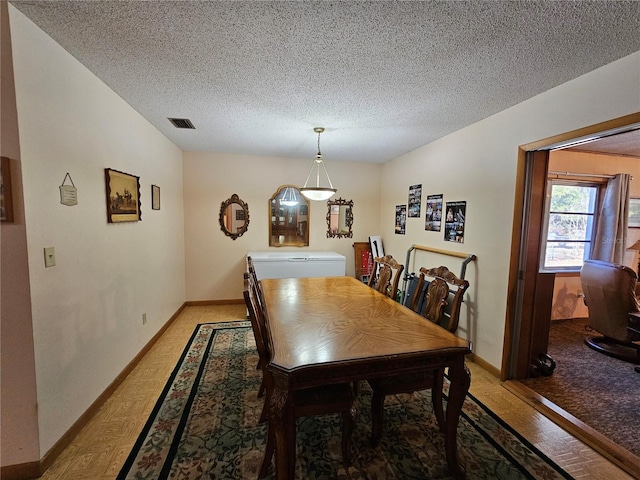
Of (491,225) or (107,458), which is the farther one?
(491,225)

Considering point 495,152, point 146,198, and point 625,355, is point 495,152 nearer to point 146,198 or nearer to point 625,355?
point 625,355

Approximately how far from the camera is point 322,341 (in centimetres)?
152

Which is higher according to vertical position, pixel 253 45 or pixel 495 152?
pixel 253 45

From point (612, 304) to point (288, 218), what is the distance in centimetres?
413

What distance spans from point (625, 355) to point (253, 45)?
449cm

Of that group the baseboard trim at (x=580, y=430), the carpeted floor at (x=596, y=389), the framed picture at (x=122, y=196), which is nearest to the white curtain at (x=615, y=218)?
the carpeted floor at (x=596, y=389)

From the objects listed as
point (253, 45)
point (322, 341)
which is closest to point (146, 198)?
point (253, 45)

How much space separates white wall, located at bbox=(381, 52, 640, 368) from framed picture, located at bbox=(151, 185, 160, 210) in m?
3.33

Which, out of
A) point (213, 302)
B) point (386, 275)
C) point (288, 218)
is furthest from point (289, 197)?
point (386, 275)

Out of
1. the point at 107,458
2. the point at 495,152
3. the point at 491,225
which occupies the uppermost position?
the point at 495,152

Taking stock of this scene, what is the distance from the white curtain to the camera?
362 centimetres

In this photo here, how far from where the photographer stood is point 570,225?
385 centimetres

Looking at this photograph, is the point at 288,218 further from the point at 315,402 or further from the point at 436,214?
the point at 315,402

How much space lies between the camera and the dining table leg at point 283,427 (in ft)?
4.12
